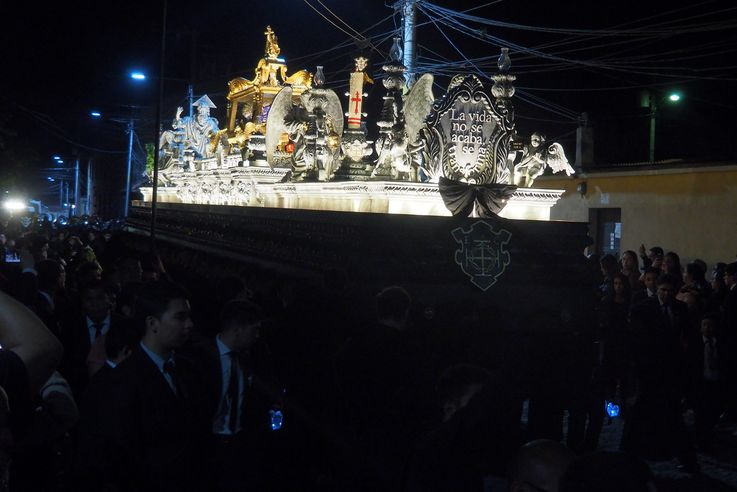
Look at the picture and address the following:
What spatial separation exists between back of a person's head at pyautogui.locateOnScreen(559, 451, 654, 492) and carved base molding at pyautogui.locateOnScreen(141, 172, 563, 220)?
8.87 m

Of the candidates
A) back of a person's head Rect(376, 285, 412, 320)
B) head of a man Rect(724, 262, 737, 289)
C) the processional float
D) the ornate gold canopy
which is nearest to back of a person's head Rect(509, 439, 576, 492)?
back of a person's head Rect(376, 285, 412, 320)

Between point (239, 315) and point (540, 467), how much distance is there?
287cm

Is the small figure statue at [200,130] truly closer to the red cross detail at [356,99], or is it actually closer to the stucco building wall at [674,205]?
the red cross detail at [356,99]

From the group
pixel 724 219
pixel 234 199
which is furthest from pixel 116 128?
pixel 724 219

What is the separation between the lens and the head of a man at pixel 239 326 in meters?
5.09

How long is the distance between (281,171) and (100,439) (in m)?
13.6

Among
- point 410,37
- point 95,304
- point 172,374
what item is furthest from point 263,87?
point 172,374

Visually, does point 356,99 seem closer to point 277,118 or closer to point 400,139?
point 400,139

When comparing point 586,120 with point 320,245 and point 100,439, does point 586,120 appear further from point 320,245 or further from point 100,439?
point 100,439

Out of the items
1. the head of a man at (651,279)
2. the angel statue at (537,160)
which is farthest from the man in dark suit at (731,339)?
the angel statue at (537,160)

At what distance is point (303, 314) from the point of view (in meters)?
8.37

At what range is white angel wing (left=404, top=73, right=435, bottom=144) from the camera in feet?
38.2

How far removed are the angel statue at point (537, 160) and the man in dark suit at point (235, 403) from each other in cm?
745

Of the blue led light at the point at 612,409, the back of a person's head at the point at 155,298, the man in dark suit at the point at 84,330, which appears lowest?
the blue led light at the point at 612,409
